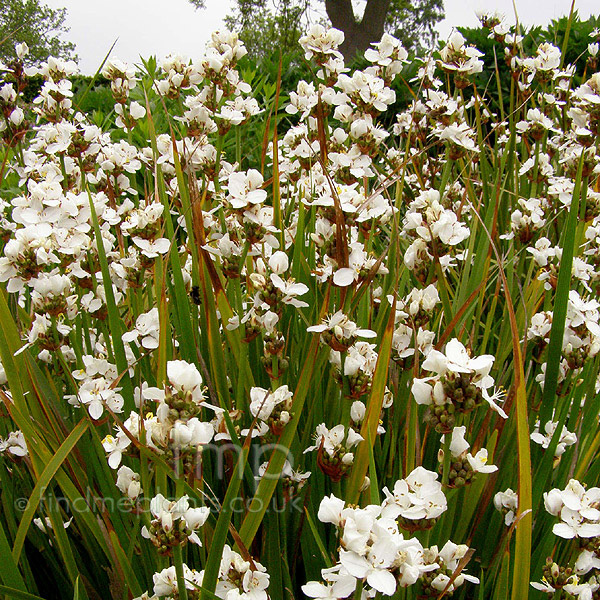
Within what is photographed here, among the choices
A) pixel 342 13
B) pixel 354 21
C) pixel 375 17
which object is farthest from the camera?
pixel 375 17

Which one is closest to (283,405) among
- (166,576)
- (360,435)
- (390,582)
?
(360,435)

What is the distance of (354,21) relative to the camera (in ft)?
65.6

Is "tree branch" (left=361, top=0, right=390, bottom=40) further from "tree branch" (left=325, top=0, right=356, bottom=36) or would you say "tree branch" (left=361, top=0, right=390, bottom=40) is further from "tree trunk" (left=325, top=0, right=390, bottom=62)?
"tree branch" (left=325, top=0, right=356, bottom=36)

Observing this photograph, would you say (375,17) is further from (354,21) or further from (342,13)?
(342,13)

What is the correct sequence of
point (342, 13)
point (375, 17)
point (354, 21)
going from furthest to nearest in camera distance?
point (375, 17), point (354, 21), point (342, 13)

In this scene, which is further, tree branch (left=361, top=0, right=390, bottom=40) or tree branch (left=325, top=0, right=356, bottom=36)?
tree branch (left=361, top=0, right=390, bottom=40)

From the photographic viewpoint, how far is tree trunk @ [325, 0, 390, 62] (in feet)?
64.1

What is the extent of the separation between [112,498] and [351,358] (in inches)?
27.1

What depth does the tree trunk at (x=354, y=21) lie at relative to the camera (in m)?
19.5

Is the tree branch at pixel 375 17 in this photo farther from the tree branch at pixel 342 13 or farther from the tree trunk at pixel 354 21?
the tree branch at pixel 342 13

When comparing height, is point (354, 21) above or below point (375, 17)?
below

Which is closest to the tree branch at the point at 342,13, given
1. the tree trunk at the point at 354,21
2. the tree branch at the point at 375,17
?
the tree trunk at the point at 354,21

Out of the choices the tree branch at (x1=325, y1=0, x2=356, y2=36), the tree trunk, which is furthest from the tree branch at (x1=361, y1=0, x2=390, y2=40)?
the tree branch at (x1=325, y1=0, x2=356, y2=36)

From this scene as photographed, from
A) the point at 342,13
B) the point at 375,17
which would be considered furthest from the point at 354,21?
the point at 375,17
